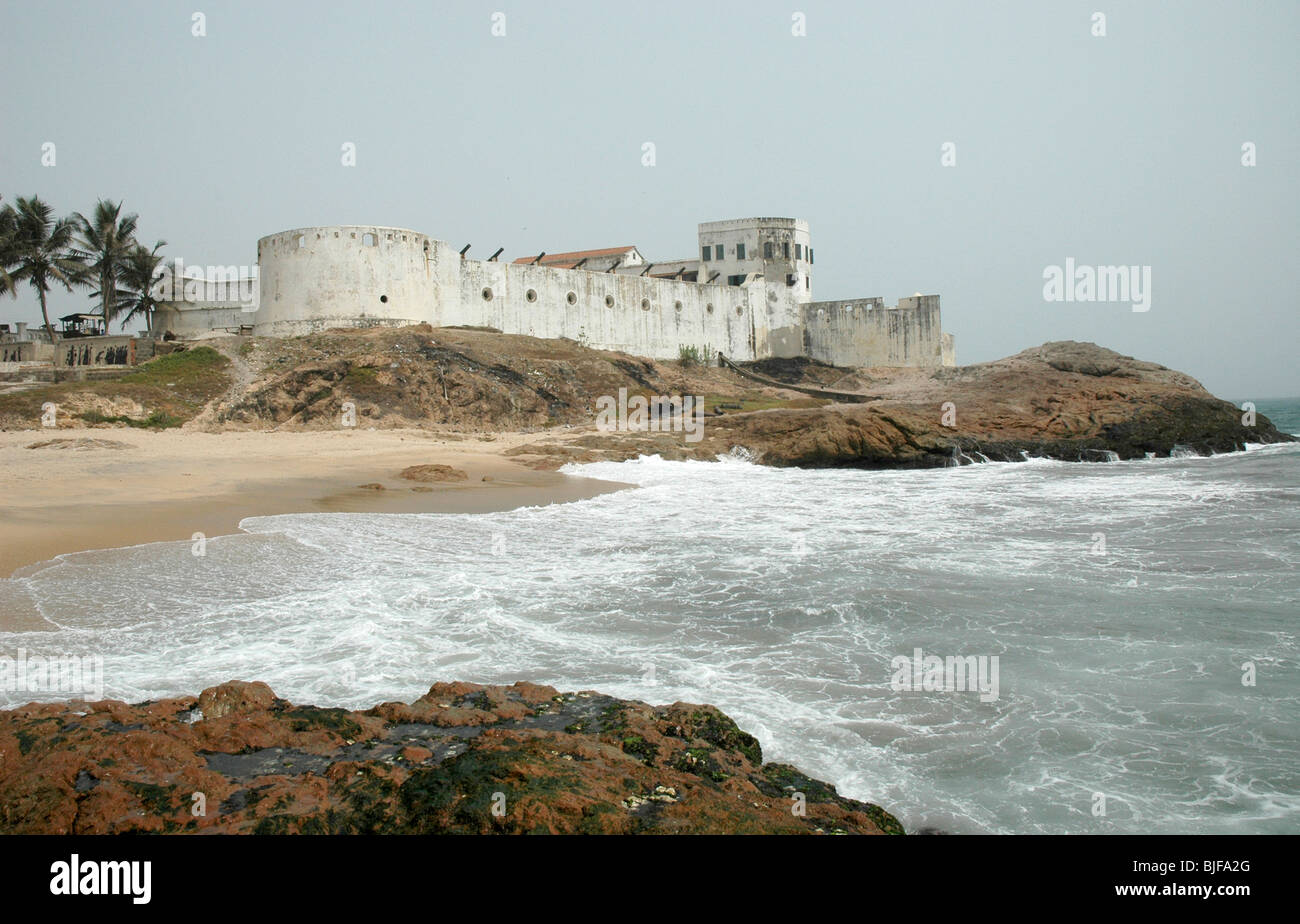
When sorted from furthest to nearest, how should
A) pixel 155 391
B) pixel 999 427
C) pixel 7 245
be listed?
pixel 7 245, pixel 999 427, pixel 155 391

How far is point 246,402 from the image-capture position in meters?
26.2

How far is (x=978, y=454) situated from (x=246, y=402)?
21335 mm

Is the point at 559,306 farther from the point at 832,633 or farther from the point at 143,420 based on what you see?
the point at 832,633

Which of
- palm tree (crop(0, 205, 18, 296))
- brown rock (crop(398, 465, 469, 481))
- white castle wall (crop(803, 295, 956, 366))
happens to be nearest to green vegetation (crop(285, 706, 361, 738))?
brown rock (crop(398, 465, 469, 481))

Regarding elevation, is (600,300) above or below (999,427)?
above

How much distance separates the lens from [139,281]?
3638 cm

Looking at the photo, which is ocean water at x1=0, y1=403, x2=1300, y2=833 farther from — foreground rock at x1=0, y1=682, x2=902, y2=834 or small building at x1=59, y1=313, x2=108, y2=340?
small building at x1=59, y1=313, x2=108, y2=340

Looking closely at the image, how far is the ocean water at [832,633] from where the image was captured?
5320mm

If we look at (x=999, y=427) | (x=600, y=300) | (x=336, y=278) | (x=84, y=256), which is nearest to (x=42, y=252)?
(x=84, y=256)

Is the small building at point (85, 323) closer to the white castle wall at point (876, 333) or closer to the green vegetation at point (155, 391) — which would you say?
the green vegetation at point (155, 391)

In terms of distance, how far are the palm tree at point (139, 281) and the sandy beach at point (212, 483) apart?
51.3 ft

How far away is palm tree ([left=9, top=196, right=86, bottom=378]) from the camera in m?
34.2

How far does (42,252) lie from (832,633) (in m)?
38.5

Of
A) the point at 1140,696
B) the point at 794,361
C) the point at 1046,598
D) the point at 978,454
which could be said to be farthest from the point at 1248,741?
the point at 794,361
